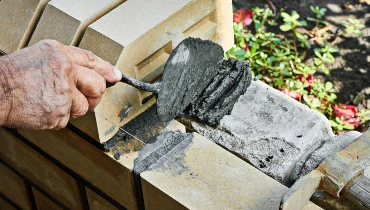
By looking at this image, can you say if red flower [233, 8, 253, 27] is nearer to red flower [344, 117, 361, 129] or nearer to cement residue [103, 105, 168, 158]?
red flower [344, 117, 361, 129]

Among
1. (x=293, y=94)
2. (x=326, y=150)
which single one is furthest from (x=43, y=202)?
(x=293, y=94)

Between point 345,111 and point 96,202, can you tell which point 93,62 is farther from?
point 345,111

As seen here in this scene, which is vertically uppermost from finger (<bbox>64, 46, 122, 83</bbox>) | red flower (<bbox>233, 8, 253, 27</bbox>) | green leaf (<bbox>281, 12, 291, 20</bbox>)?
finger (<bbox>64, 46, 122, 83</bbox>)

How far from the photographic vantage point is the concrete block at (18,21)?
82.5 inches

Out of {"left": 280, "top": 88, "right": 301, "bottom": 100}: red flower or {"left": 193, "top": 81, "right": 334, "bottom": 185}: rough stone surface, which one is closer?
{"left": 193, "top": 81, "right": 334, "bottom": 185}: rough stone surface

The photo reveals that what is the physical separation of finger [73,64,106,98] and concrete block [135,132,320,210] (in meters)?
0.29

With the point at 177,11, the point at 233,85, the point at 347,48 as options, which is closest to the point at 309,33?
the point at 347,48

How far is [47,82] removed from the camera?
1841 mm

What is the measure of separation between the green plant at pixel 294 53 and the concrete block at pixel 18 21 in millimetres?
1621

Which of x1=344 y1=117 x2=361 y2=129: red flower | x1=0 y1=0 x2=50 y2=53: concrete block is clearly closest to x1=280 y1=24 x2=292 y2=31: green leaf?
x1=344 y1=117 x2=361 y2=129: red flower

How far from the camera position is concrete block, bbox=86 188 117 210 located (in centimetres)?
232

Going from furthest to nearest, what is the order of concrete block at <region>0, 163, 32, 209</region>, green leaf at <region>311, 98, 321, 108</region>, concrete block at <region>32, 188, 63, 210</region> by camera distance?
green leaf at <region>311, 98, 321, 108</region>, concrete block at <region>0, 163, 32, 209</region>, concrete block at <region>32, 188, 63, 210</region>

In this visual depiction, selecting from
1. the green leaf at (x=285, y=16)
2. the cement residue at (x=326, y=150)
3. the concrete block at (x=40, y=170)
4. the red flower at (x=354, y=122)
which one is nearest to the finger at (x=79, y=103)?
the concrete block at (x=40, y=170)

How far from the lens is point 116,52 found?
74.5 inches
